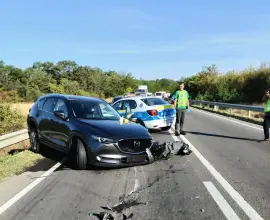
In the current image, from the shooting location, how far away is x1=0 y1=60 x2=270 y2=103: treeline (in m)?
44.4

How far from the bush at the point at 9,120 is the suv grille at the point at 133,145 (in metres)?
8.15

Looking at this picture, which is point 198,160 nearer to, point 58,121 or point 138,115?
point 58,121

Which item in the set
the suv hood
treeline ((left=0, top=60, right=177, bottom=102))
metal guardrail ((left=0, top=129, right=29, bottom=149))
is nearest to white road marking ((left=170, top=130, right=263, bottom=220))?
the suv hood

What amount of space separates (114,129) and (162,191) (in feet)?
7.38

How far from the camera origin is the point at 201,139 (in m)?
13.0

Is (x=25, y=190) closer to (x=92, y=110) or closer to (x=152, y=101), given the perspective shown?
(x=92, y=110)

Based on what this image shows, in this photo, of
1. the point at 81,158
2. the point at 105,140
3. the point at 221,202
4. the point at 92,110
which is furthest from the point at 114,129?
the point at 221,202

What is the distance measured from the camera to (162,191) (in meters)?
6.18

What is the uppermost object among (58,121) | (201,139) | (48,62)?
(48,62)

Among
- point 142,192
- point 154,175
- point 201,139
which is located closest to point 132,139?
point 154,175

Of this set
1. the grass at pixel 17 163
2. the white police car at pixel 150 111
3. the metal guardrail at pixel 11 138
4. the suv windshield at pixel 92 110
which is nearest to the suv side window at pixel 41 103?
the metal guardrail at pixel 11 138

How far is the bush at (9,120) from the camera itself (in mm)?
14785

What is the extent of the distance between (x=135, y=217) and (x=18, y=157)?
207 inches

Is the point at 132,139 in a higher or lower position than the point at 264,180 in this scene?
higher
